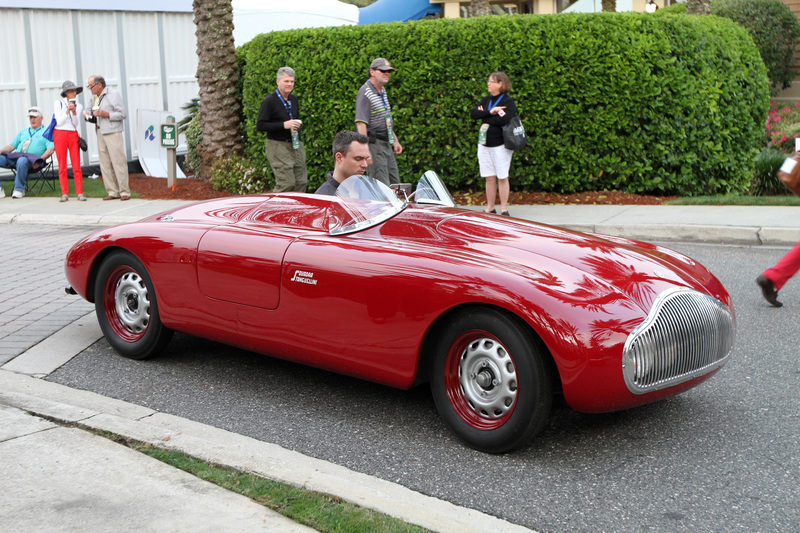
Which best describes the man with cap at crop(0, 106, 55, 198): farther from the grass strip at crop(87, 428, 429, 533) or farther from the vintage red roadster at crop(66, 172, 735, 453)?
the grass strip at crop(87, 428, 429, 533)

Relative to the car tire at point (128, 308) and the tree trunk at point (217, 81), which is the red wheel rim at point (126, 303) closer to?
the car tire at point (128, 308)

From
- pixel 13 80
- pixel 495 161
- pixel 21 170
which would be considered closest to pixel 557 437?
pixel 495 161

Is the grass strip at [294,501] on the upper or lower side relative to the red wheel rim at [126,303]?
lower

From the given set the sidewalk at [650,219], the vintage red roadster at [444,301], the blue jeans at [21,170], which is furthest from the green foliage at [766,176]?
the blue jeans at [21,170]

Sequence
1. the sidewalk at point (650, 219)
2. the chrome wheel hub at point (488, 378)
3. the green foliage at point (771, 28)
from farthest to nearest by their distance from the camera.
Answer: the green foliage at point (771, 28) → the sidewalk at point (650, 219) → the chrome wheel hub at point (488, 378)

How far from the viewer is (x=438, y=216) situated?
500 centimetres

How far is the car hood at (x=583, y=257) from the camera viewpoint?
13.6ft

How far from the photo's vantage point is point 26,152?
15.7m

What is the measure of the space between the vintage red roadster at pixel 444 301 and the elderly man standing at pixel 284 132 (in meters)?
5.87

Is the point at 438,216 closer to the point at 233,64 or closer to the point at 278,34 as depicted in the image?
the point at 278,34

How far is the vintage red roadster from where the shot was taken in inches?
154

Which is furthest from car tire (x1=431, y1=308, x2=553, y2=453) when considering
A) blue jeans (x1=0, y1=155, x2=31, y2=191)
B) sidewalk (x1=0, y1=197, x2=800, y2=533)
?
blue jeans (x1=0, y1=155, x2=31, y2=191)

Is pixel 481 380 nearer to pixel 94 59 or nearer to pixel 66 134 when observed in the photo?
pixel 66 134

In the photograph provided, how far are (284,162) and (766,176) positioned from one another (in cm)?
758
